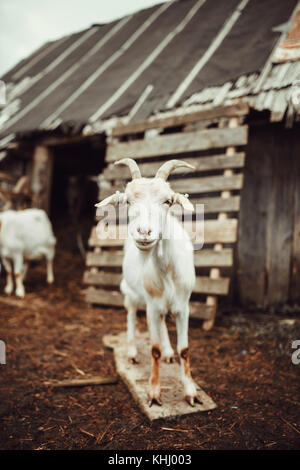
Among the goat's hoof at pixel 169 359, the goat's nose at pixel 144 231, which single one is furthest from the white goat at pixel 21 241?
the goat's nose at pixel 144 231

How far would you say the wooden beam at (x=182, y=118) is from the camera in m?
4.73

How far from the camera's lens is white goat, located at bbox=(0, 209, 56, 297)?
6.77 metres

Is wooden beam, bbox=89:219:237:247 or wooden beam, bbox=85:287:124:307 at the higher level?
wooden beam, bbox=89:219:237:247

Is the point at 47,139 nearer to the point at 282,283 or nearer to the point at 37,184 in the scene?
the point at 37,184

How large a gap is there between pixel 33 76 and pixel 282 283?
34.6 feet

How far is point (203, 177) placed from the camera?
5.26 metres

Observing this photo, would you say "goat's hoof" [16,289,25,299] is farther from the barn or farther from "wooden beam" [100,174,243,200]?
"wooden beam" [100,174,243,200]

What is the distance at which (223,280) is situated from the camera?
4.61 meters

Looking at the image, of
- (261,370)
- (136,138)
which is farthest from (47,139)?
(261,370)

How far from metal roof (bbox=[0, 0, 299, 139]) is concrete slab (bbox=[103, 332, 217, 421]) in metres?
3.97

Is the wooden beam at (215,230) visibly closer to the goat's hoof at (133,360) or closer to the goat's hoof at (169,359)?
the goat's hoof at (169,359)

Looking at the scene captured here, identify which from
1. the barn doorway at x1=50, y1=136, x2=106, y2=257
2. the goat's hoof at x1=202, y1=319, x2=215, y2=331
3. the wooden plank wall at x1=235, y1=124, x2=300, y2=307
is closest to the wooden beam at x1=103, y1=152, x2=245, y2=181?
the wooden plank wall at x1=235, y1=124, x2=300, y2=307

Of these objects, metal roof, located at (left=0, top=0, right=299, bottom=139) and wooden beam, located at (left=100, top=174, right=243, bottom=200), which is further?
metal roof, located at (left=0, top=0, right=299, bottom=139)

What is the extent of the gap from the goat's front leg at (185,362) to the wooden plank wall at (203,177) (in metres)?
1.81
